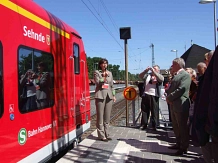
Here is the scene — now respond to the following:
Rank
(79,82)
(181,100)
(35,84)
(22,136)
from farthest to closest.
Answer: (79,82) → (181,100) → (35,84) → (22,136)

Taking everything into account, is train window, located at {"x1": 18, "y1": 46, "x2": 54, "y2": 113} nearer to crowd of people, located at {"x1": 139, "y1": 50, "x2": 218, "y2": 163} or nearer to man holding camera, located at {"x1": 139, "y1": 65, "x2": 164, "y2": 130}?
crowd of people, located at {"x1": 139, "y1": 50, "x2": 218, "y2": 163}

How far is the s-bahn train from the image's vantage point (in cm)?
333

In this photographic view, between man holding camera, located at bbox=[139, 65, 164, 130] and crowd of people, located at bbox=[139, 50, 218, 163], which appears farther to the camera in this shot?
man holding camera, located at bbox=[139, 65, 164, 130]

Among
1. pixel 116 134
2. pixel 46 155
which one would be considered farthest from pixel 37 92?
pixel 116 134

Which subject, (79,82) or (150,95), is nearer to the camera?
(79,82)

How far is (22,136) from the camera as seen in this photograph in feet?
11.9

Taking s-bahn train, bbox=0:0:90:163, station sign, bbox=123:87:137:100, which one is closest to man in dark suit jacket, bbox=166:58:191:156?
s-bahn train, bbox=0:0:90:163

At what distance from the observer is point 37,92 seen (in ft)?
13.8

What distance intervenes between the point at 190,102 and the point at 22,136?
3266 millimetres

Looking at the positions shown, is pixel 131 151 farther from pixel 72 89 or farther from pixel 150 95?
pixel 150 95

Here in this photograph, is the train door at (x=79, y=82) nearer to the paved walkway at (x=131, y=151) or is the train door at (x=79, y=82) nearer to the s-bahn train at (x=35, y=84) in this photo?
the s-bahn train at (x=35, y=84)

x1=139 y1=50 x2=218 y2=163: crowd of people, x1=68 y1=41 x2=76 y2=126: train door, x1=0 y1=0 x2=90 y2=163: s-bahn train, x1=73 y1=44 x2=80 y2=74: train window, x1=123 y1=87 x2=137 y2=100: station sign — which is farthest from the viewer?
x1=123 y1=87 x2=137 y2=100: station sign

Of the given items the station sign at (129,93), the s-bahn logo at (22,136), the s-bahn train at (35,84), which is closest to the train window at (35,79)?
the s-bahn train at (35,84)

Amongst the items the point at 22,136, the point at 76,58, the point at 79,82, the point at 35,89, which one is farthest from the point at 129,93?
the point at 22,136
